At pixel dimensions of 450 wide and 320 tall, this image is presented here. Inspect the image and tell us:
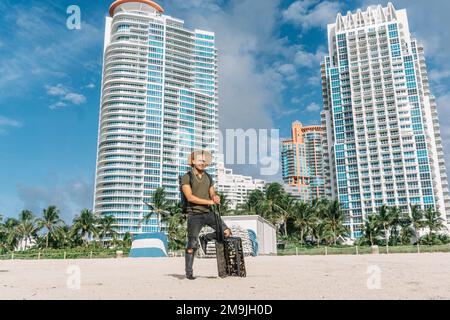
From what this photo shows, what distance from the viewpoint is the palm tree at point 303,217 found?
222 ft

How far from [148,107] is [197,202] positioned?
396 ft

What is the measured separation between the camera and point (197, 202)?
562cm

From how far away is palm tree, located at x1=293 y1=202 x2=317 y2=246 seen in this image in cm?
6775

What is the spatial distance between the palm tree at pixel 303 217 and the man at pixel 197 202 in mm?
63971

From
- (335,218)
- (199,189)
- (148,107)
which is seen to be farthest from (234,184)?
(199,189)

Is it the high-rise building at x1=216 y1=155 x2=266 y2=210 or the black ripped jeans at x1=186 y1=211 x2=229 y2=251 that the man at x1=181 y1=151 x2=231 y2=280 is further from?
the high-rise building at x1=216 y1=155 x2=266 y2=210

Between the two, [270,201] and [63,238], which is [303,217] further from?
[63,238]

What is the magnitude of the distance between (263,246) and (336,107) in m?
92.1

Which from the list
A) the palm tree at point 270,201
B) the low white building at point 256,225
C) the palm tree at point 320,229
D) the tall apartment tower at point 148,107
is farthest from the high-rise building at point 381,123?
the low white building at point 256,225

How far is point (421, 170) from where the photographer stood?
10081cm

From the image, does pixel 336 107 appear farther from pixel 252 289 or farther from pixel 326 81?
pixel 252 289

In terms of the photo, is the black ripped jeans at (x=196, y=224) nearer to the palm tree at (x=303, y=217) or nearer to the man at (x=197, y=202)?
the man at (x=197, y=202)
